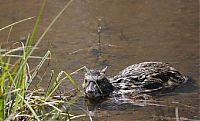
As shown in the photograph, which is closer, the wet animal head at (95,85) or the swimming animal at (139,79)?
the wet animal head at (95,85)

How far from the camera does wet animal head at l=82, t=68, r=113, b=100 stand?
6.63m

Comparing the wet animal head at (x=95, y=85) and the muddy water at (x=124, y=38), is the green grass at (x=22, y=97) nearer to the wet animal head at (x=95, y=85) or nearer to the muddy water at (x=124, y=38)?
the muddy water at (x=124, y=38)

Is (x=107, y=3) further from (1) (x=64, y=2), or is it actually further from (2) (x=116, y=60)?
(2) (x=116, y=60)

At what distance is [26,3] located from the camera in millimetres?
11195

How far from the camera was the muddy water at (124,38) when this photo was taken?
20.6 ft

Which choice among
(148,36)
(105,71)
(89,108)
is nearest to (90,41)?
(148,36)

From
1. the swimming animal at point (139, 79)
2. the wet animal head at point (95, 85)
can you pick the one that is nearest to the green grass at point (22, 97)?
the wet animal head at point (95, 85)

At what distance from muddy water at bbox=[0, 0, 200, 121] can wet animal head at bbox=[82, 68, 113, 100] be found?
23 centimetres

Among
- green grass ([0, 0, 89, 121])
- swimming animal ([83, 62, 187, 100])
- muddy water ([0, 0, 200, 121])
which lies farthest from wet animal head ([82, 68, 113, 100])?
green grass ([0, 0, 89, 121])

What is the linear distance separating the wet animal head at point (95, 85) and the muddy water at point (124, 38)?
0.75 ft

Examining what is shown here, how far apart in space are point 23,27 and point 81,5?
1.69 metres

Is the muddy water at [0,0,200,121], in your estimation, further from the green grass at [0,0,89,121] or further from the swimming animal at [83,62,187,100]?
Answer: the green grass at [0,0,89,121]

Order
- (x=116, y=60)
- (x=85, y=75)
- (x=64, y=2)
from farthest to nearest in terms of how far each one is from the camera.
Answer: (x=64, y=2), (x=116, y=60), (x=85, y=75)

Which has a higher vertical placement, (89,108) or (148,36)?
(148,36)
